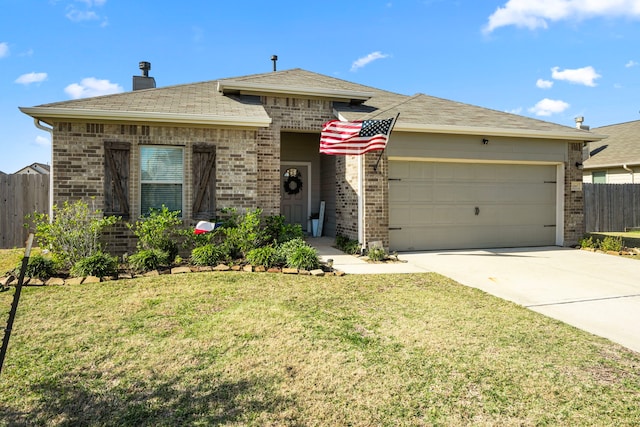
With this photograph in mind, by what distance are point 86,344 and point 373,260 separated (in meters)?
5.67

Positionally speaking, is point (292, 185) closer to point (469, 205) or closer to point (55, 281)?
point (469, 205)

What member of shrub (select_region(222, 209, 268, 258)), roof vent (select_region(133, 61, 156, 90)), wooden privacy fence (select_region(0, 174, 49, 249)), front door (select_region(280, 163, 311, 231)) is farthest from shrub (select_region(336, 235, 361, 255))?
roof vent (select_region(133, 61, 156, 90))

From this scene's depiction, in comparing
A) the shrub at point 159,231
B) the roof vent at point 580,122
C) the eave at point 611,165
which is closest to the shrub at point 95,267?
the shrub at point 159,231

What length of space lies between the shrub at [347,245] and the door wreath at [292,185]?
9.00ft

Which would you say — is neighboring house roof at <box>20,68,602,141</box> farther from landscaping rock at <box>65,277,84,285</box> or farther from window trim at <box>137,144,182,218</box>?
landscaping rock at <box>65,277,84,285</box>

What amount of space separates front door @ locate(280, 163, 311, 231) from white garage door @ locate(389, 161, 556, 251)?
12.3ft

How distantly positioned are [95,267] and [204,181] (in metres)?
2.83

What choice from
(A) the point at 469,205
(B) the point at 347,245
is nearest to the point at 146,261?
(B) the point at 347,245

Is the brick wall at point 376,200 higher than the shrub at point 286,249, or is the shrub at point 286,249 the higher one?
the brick wall at point 376,200

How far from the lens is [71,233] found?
7316mm

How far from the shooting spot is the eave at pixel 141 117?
7.85 metres

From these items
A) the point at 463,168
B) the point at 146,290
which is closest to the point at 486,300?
the point at 146,290

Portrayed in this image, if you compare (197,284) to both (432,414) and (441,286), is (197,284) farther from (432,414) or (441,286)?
(432,414)

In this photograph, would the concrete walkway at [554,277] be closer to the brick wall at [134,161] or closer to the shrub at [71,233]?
the brick wall at [134,161]
